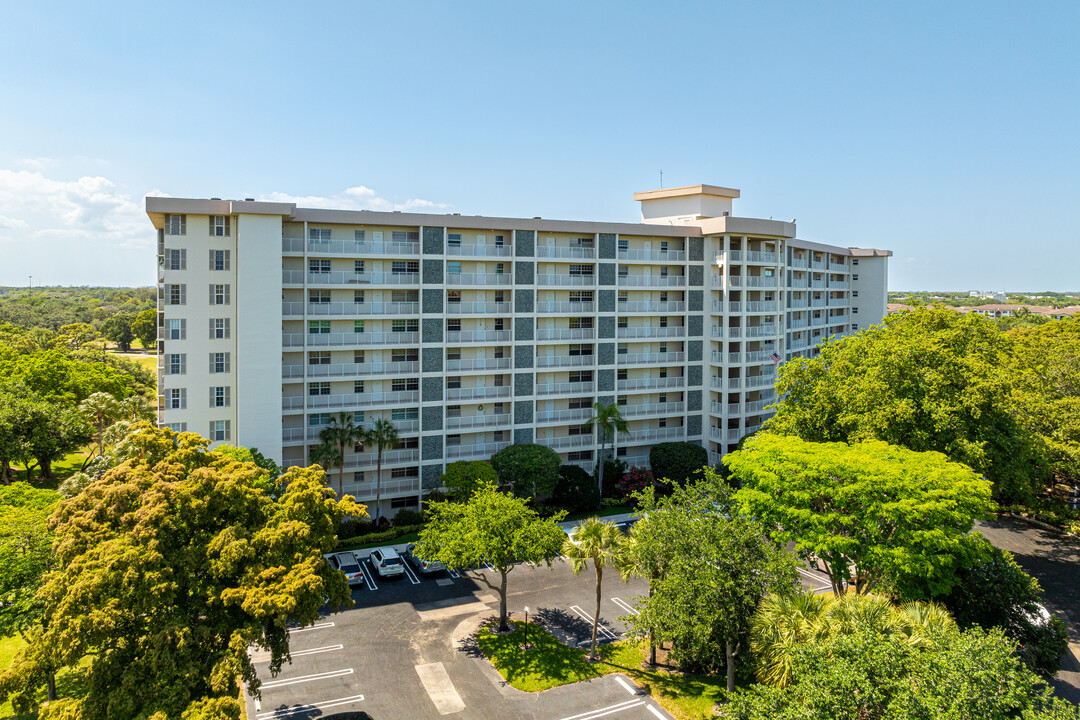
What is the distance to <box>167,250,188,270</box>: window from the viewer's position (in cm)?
4328

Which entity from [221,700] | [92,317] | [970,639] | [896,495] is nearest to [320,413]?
[221,700]

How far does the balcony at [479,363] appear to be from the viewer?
51.4 meters

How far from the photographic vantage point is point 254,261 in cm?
4391

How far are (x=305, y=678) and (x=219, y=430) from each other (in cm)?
2151

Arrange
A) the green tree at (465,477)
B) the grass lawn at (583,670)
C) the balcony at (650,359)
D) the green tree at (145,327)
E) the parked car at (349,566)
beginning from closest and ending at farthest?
the grass lawn at (583,670) < the parked car at (349,566) < the green tree at (465,477) < the balcony at (650,359) < the green tree at (145,327)

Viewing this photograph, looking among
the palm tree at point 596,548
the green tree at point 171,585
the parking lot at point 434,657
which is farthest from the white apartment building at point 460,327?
the palm tree at point 596,548

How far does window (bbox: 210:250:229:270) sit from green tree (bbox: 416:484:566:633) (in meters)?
24.0

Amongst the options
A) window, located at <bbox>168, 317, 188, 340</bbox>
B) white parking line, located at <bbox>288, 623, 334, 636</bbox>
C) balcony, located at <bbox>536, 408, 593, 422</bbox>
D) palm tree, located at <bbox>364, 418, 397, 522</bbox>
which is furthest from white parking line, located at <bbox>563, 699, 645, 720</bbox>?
window, located at <bbox>168, 317, 188, 340</bbox>

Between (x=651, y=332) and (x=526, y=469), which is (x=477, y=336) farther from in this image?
(x=651, y=332)

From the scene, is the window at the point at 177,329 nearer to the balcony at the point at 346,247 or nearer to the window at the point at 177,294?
the window at the point at 177,294

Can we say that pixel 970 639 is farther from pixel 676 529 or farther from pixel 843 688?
pixel 676 529

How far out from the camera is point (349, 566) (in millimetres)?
40594

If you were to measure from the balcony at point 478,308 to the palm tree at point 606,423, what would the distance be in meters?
10.8

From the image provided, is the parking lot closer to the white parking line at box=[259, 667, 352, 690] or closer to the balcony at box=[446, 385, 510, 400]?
the white parking line at box=[259, 667, 352, 690]
